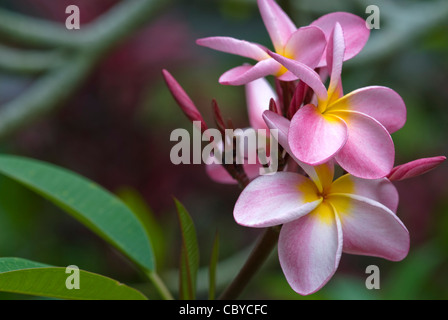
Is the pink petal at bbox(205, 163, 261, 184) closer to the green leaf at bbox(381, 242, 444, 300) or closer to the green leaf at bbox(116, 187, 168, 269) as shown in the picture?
the green leaf at bbox(116, 187, 168, 269)

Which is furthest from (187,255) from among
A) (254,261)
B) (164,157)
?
(164,157)

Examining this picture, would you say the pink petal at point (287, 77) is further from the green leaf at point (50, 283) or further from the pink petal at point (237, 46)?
the green leaf at point (50, 283)

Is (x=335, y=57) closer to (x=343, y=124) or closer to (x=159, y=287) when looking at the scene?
(x=343, y=124)

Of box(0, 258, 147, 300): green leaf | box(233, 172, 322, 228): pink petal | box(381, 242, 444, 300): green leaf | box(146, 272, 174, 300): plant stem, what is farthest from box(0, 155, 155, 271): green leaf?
box(381, 242, 444, 300): green leaf

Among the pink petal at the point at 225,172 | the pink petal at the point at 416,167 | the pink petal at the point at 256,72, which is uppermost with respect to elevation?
the pink petal at the point at 256,72

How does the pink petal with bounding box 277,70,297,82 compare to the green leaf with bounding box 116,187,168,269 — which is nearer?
the pink petal with bounding box 277,70,297,82

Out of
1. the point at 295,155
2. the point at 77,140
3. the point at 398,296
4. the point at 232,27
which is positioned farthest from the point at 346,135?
the point at 232,27

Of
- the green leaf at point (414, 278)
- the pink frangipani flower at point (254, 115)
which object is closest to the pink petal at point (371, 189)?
the pink frangipani flower at point (254, 115)
